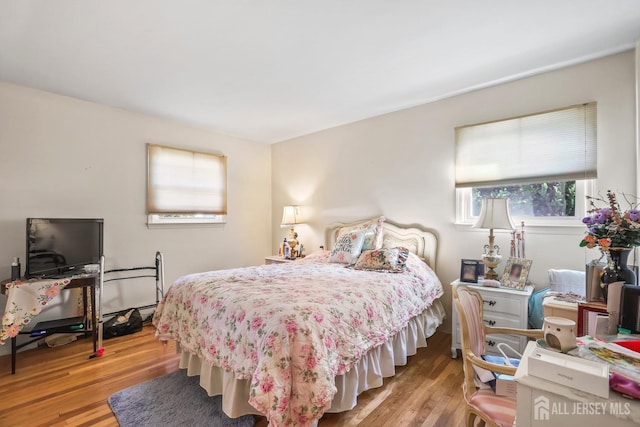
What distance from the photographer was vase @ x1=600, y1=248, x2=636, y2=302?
1.47 metres

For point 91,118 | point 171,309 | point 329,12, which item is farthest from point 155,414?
point 91,118

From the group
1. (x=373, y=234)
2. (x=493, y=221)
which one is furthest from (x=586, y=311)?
(x=373, y=234)

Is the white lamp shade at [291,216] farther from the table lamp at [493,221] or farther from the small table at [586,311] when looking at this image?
the small table at [586,311]

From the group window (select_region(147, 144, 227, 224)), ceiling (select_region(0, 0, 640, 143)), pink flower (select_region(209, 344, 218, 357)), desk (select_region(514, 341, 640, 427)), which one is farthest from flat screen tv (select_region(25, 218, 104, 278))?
desk (select_region(514, 341, 640, 427))

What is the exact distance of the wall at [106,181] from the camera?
2.85 metres

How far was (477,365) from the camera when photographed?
4.32 ft

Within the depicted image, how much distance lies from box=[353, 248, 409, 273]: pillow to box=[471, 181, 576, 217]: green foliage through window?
1088 millimetres

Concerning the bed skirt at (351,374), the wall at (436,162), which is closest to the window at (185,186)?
the wall at (436,162)

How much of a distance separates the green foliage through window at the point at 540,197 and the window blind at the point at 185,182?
3.47m

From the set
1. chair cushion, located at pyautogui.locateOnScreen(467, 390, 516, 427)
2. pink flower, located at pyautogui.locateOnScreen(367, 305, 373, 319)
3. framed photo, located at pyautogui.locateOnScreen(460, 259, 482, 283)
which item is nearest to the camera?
chair cushion, located at pyautogui.locateOnScreen(467, 390, 516, 427)

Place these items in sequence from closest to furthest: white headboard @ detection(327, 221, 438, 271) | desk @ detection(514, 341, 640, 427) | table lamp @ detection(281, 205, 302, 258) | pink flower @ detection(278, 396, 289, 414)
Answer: desk @ detection(514, 341, 640, 427) → pink flower @ detection(278, 396, 289, 414) → white headboard @ detection(327, 221, 438, 271) → table lamp @ detection(281, 205, 302, 258)

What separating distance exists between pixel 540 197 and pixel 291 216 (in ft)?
9.95

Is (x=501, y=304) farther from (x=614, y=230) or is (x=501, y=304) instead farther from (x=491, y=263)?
(x=614, y=230)

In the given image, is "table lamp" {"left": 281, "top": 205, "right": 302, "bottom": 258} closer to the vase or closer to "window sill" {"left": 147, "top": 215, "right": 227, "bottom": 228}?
"window sill" {"left": 147, "top": 215, "right": 227, "bottom": 228}
